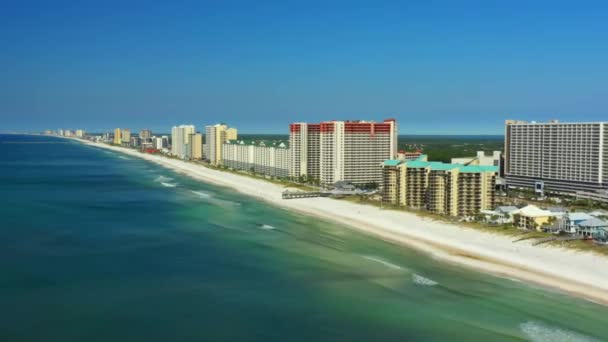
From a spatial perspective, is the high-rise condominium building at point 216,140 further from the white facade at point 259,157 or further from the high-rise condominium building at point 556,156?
the high-rise condominium building at point 556,156

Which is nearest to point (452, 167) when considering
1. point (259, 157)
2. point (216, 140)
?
point (259, 157)

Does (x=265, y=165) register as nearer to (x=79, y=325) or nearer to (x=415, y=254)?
(x=415, y=254)

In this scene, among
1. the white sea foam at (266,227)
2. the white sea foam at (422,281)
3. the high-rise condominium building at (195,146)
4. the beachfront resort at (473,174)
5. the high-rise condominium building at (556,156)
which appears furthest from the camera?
the high-rise condominium building at (195,146)

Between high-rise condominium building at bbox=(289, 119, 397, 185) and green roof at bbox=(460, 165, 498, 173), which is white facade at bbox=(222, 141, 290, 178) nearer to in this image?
high-rise condominium building at bbox=(289, 119, 397, 185)

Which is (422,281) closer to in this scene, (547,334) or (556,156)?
(547,334)

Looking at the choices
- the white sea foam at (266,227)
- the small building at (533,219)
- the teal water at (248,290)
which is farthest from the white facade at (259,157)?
the small building at (533,219)
